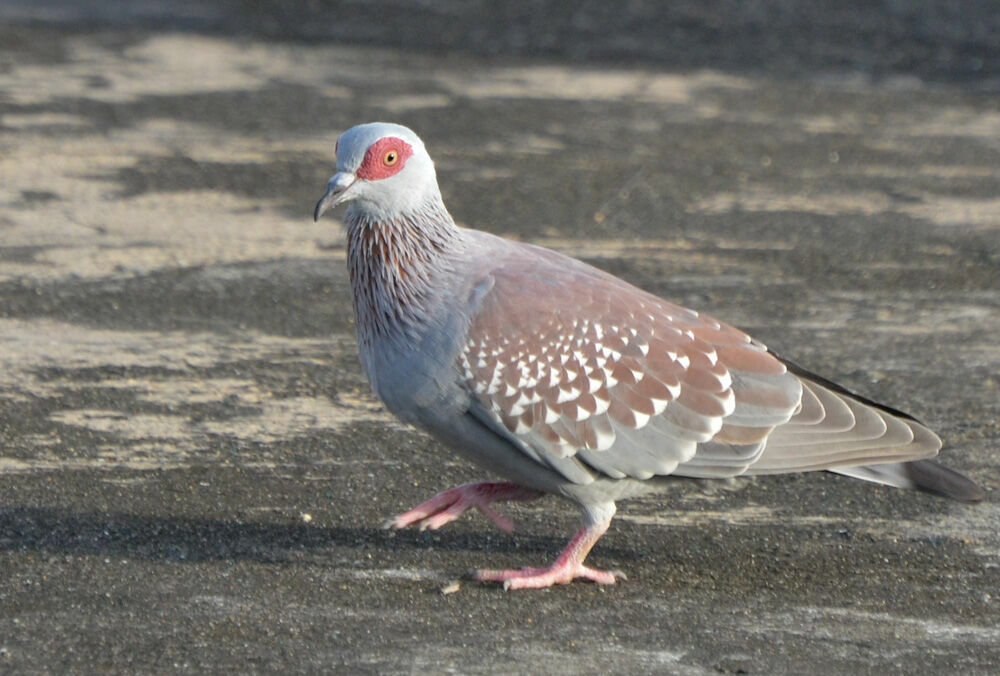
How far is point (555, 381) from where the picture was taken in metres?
4.62

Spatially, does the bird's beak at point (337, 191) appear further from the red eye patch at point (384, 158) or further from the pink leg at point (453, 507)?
the pink leg at point (453, 507)

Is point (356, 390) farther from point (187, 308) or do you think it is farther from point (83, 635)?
point (83, 635)

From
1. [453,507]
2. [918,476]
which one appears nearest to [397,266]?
[453,507]

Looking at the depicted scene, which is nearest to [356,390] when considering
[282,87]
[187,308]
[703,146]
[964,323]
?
[187,308]

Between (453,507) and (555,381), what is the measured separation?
54 centimetres

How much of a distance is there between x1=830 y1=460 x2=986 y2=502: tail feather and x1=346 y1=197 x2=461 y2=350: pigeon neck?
1.37 m

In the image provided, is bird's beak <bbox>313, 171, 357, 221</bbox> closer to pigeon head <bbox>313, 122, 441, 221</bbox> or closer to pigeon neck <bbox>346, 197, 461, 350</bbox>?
pigeon head <bbox>313, 122, 441, 221</bbox>

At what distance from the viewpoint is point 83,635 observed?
13.6 ft

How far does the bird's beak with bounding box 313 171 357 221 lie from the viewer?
15.3ft

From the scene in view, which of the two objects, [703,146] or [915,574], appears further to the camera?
[703,146]

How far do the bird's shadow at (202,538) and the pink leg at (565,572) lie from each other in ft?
1.07

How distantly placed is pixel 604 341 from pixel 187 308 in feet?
9.57

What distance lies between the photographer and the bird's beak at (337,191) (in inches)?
Answer: 184

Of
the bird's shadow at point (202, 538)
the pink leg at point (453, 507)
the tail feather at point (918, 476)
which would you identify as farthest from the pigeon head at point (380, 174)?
the tail feather at point (918, 476)
